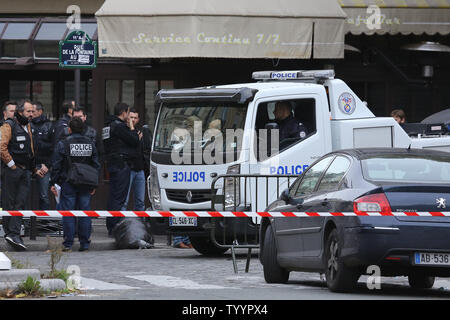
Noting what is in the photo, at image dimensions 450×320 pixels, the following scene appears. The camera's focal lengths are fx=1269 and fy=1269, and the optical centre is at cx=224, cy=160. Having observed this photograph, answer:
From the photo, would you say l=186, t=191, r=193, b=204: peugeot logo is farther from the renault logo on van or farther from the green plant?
the green plant

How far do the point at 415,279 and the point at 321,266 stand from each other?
144 cm

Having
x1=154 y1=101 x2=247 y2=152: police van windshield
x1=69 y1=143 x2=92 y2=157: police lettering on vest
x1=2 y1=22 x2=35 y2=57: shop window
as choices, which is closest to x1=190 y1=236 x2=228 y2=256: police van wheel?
x1=154 y1=101 x2=247 y2=152: police van windshield

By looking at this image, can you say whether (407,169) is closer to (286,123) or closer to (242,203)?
(242,203)

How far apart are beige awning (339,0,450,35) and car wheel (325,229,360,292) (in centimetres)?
1074

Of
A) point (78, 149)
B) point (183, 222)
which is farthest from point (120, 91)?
point (183, 222)

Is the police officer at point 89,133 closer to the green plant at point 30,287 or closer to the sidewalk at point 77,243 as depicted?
the sidewalk at point 77,243

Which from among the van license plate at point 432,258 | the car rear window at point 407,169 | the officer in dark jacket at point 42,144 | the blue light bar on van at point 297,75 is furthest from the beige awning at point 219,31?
the van license plate at point 432,258

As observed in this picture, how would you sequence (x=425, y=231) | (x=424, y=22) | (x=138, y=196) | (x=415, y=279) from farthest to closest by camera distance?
(x=424, y=22)
(x=138, y=196)
(x=415, y=279)
(x=425, y=231)

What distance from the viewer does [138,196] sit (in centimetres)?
2055

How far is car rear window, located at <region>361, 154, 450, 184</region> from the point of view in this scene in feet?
38.7

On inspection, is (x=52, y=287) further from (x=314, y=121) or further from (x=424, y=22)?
(x=424, y=22)

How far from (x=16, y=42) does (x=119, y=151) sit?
533 cm

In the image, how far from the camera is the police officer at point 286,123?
57.4 feet
